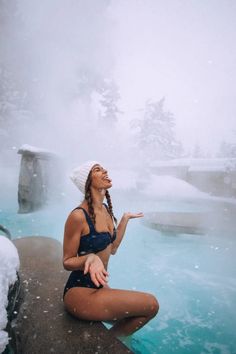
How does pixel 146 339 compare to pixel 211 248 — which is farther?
pixel 211 248

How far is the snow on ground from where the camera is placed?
5.29 feet

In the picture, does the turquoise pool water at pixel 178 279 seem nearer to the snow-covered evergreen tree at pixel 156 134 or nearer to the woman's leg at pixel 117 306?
the woman's leg at pixel 117 306

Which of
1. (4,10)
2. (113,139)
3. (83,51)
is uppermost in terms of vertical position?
(4,10)

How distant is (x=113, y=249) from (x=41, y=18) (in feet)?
114

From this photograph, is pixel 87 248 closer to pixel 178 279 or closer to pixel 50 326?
pixel 50 326

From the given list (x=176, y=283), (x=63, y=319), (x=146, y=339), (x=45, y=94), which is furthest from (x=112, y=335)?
(x=45, y=94)

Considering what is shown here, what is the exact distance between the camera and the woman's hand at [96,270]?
1560mm

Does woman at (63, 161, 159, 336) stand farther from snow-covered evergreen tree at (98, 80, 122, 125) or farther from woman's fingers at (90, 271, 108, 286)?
snow-covered evergreen tree at (98, 80, 122, 125)

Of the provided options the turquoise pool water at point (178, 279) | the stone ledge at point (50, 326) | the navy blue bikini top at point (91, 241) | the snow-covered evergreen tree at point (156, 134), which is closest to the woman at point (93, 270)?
the navy blue bikini top at point (91, 241)

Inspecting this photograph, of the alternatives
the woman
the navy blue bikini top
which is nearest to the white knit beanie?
the woman

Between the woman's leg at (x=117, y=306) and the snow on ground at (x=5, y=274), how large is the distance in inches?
19.2

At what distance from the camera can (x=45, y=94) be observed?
3188cm

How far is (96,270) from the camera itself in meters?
1.60

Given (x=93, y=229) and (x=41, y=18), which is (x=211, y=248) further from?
(x=41, y=18)
